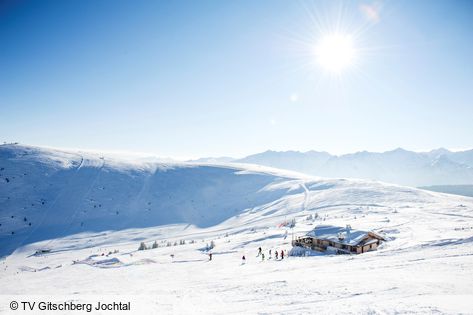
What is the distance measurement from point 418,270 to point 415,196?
307ft

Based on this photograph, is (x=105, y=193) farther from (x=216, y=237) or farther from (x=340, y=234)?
(x=340, y=234)

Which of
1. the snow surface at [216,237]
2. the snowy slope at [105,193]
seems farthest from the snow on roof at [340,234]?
the snowy slope at [105,193]

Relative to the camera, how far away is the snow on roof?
1565 inches

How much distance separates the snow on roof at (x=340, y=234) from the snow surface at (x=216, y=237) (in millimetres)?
3503

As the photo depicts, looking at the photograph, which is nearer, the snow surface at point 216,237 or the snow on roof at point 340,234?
the snow surface at point 216,237

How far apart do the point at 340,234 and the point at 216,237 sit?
38.1 meters

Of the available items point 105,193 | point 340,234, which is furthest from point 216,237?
point 105,193

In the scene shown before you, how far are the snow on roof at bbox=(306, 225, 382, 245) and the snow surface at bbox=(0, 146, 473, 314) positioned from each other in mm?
3503

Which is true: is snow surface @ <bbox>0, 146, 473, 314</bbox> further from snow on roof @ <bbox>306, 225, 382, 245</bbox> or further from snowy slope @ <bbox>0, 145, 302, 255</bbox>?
snow on roof @ <bbox>306, 225, 382, 245</bbox>

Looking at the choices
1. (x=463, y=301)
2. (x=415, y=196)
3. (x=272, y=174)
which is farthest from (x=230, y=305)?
(x=272, y=174)

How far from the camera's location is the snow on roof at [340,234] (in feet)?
130

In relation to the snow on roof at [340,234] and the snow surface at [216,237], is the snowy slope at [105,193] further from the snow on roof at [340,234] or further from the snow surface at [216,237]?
the snow on roof at [340,234]

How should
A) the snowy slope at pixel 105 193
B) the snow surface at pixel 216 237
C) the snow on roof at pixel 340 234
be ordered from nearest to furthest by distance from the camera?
the snow surface at pixel 216 237 < the snow on roof at pixel 340 234 < the snowy slope at pixel 105 193

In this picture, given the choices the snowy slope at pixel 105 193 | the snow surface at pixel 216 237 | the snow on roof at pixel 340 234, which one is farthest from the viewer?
the snowy slope at pixel 105 193
